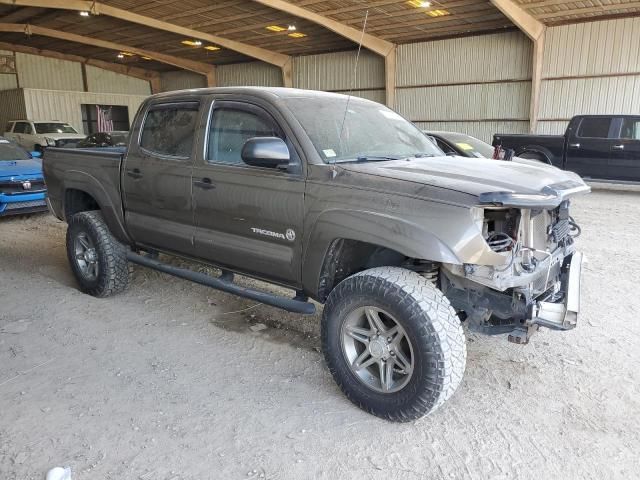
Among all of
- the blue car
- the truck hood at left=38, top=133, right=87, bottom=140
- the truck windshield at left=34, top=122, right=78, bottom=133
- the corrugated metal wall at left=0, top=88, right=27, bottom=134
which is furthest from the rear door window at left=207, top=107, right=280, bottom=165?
the corrugated metal wall at left=0, top=88, right=27, bottom=134

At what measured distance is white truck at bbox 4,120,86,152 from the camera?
1936cm

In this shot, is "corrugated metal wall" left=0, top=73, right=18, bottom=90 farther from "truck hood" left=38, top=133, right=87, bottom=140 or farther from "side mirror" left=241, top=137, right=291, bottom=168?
"side mirror" left=241, top=137, right=291, bottom=168

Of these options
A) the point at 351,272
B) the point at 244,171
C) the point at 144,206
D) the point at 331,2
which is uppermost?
the point at 331,2

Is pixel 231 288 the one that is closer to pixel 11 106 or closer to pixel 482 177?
pixel 482 177

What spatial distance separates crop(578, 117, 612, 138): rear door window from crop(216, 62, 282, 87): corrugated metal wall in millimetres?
15618

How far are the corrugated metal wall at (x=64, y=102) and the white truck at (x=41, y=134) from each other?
384 centimetres

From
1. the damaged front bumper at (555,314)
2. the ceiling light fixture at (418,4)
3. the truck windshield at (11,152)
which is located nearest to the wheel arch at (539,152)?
the ceiling light fixture at (418,4)

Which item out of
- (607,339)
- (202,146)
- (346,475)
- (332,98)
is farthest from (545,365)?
(202,146)

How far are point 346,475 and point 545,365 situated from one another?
6.26ft

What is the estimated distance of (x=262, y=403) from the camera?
3264mm

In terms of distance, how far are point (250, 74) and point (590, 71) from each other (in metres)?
16.3

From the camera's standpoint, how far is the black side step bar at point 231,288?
3535mm

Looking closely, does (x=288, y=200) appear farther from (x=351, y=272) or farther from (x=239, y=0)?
(x=239, y=0)

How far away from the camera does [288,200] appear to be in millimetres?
3416
